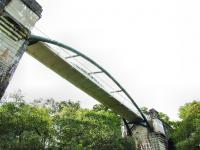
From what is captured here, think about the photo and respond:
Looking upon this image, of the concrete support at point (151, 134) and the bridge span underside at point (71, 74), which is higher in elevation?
the bridge span underside at point (71, 74)

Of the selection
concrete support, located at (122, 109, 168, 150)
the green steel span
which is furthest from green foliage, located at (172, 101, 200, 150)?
the green steel span

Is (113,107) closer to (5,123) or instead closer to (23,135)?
(23,135)

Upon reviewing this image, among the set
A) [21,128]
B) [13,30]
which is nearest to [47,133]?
[21,128]

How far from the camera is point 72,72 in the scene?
12.7m

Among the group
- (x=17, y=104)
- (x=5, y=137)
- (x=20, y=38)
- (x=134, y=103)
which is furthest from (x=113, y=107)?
(x=20, y=38)

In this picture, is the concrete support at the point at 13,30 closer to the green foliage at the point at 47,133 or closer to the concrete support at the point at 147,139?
the green foliage at the point at 47,133

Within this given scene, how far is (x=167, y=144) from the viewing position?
17.9m

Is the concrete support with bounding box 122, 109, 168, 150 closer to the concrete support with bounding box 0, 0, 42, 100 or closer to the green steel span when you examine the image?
the green steel span

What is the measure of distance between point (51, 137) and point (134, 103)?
6018mm

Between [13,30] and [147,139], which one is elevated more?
[147,139]

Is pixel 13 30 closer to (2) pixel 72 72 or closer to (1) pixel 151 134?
(2) pixel 72 72

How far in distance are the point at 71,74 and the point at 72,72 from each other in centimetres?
20

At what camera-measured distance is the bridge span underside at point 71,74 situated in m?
11.1

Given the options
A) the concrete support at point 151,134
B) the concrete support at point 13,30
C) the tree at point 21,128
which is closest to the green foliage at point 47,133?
the tree at point 21,128
